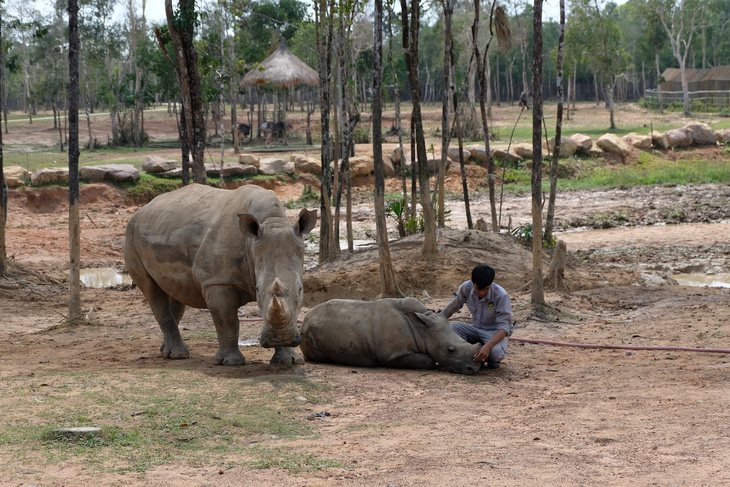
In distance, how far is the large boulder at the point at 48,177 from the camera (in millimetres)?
26188

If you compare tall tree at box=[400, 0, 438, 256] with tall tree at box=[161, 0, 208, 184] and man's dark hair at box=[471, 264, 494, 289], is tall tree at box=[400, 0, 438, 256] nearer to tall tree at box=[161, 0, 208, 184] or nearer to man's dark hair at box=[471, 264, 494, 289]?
tall tree at box=[161, 0, 208, 184]

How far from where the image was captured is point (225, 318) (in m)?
8.76

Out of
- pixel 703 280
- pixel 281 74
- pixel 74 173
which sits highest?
pixel 281 74

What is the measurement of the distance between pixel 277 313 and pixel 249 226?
1210mm

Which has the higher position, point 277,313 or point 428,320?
point 277,313

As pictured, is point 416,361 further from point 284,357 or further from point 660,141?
point 660,141

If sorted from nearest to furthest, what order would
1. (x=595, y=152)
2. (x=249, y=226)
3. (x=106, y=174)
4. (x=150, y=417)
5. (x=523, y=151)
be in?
1. (x=150, y=417)
2. (x=249, y=226)
3. (x=106, y=174)
4. (x=523, y=151)
5. (x=595, y=152)

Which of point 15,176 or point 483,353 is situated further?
point 15,176

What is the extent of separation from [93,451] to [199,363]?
3668 millimetres

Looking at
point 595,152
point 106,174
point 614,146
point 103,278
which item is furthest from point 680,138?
point 103,278

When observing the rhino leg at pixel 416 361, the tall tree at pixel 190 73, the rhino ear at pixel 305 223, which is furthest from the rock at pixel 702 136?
the rhino ear at pixel 305 223

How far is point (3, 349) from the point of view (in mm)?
10266

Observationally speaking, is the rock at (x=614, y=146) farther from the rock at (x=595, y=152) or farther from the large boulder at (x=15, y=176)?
the large boulder at (x=15, y=176)

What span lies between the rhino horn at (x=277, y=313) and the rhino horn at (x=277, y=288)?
15 centimetres
